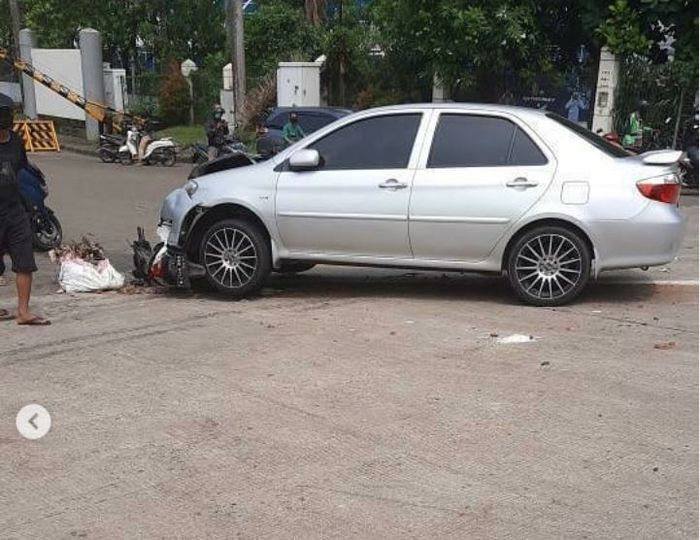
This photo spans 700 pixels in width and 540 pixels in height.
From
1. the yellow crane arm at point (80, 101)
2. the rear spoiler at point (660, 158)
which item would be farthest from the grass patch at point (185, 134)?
the rear spoiler at point (660, 158)

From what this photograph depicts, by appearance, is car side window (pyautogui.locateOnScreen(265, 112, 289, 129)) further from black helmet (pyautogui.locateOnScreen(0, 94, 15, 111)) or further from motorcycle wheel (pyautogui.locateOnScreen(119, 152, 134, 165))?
black helmet (pyautogui.locateOnScreen(0, 94, 15, 111))

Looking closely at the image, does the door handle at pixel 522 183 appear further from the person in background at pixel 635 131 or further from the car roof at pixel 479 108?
the person in background at pixel 635 131

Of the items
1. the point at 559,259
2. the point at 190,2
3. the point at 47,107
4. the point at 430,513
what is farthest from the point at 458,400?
the point at 190,2

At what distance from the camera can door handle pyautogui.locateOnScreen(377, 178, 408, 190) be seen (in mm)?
6977

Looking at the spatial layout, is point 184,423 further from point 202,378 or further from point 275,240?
point 275,240

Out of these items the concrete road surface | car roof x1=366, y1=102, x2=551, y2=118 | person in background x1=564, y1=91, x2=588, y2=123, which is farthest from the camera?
person in background x1=564, y1=91, x2=588, y2=123

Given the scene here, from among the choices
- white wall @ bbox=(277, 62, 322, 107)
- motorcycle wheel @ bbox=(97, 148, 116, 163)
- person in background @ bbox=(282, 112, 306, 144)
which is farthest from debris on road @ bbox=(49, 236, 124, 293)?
white wall @ bbox=(277, 62, 322, 107)

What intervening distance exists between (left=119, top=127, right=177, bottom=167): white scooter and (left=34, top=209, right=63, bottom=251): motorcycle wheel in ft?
35.6

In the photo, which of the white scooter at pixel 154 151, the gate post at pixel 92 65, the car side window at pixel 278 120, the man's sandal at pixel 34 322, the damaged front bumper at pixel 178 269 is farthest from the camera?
the gate post at pixel 92 65

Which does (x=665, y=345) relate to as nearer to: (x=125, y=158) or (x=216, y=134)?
(x=216, y=134)

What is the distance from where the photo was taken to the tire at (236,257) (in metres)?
7.37

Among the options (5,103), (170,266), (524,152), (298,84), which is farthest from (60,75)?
(524,152)

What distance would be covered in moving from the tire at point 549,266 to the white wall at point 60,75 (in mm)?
23588

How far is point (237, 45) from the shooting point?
2138 centimetres
